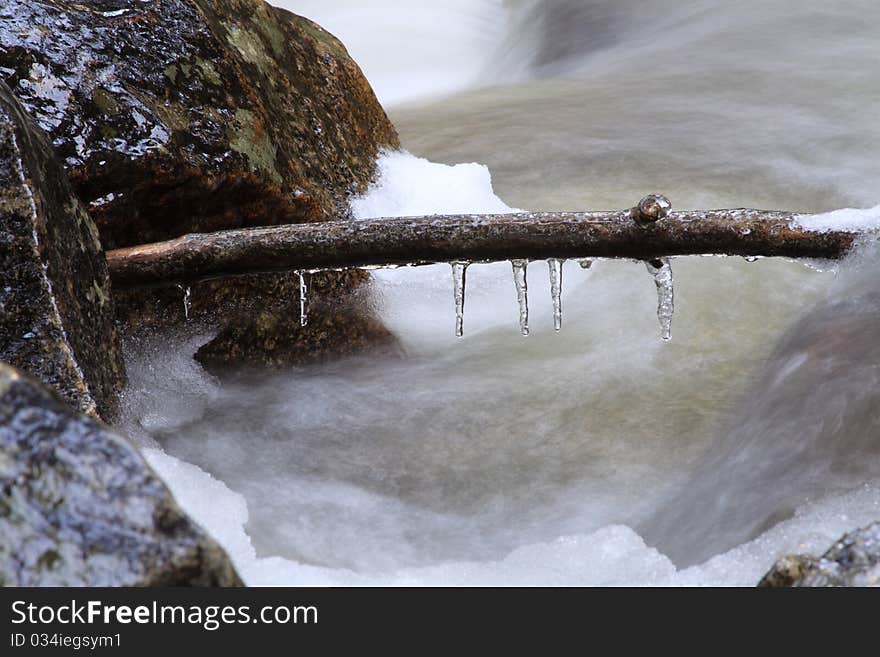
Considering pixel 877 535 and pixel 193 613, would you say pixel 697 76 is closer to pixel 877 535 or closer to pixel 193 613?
pixel 877 535

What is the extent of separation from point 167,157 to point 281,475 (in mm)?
1110

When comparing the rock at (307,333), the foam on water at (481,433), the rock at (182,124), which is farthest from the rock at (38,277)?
the rock at (307,333)

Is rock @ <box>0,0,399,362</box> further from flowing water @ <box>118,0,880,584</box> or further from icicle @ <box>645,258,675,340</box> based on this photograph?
icicle @ <box>645,258,675,340</box>

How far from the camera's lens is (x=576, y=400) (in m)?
3.61

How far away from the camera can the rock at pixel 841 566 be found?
5.14 feet

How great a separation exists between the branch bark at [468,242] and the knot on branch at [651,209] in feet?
0.05

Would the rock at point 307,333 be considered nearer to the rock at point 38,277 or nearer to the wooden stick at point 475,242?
the wooden stick at point 475,242

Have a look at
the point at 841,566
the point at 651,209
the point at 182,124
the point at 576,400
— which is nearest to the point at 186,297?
the point at 182,124

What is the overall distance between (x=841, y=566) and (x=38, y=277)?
6.39 ft

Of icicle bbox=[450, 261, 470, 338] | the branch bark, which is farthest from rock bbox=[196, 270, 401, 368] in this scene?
icicle bbox=[450, 261, 470, 338]

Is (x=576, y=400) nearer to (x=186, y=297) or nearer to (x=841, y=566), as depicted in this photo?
(x=186, y=297)

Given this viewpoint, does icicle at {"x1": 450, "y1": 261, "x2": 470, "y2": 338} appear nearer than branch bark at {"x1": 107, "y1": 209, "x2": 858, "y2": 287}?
No

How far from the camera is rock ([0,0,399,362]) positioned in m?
3.09

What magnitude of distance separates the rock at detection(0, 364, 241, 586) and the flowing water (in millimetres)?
619
